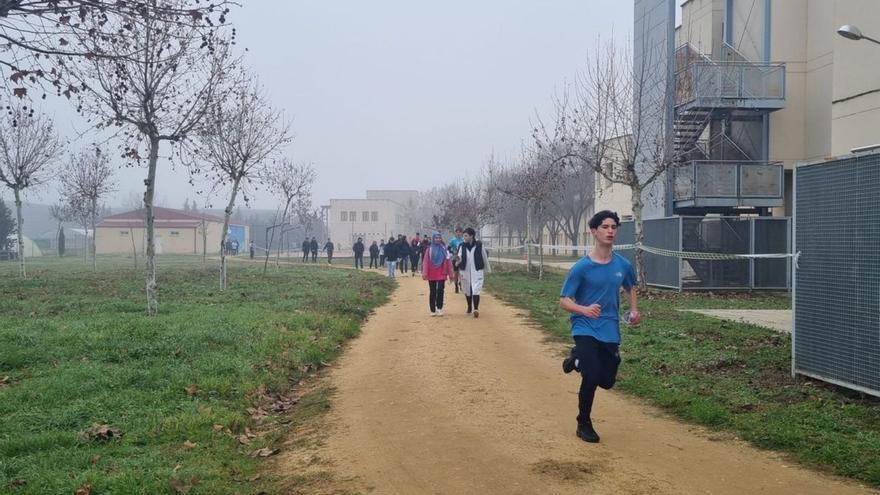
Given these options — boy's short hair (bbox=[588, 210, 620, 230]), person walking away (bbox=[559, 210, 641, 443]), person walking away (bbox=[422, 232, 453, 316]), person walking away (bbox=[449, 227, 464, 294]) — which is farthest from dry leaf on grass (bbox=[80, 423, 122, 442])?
person walking away (bbox=[449, 227, 464, 294])

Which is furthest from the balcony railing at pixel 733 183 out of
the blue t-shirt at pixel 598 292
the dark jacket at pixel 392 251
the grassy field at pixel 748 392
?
the blue t-shirt at pixel 598 292

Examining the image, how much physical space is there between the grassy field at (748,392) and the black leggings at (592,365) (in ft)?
4.21

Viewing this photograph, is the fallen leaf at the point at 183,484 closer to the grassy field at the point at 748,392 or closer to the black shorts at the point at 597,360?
the black shorts at the point at 597,360

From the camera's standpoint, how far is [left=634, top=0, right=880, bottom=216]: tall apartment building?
21.7m

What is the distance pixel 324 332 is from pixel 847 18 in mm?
14999

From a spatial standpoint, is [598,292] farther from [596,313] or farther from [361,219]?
[361,219]

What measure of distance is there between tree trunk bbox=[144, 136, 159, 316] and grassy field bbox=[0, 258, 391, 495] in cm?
34

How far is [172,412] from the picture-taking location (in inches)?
271

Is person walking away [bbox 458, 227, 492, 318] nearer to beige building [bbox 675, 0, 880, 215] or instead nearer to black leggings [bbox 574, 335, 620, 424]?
black leggings [bbox 574, 335, 620, 424]

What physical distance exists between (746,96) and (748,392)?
1754cm

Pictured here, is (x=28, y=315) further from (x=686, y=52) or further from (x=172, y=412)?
(x=686, y=52)

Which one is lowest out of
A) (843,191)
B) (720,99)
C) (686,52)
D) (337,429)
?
(337,429)

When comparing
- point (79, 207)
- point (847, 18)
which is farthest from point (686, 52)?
point (79, 207)

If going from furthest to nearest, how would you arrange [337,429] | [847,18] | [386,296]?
[386,296] < [847,18] < [337,429]
